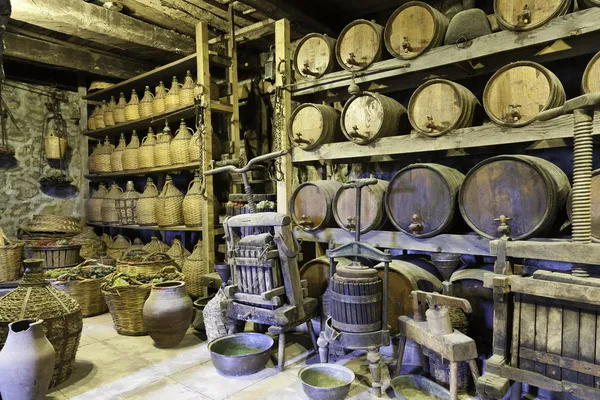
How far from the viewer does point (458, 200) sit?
107 inches

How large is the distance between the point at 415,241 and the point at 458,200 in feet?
1.42

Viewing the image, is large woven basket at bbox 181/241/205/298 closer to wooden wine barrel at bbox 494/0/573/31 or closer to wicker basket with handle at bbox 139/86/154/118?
wicker basket with handle at bbox 139/86/154/118

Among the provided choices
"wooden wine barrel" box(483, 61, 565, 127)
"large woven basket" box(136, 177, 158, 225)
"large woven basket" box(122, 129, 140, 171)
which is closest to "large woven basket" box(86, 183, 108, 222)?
"large woven basket" box(122, 129, 140, 171)

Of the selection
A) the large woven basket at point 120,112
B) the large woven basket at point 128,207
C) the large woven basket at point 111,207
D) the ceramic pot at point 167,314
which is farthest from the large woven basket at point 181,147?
the ceramic pot at point 167,314

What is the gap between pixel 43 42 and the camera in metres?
5.39

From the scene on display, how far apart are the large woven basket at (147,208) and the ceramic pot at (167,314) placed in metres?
2.01

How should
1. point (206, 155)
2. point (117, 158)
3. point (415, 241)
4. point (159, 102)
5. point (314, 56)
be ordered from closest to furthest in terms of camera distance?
point (415, 241) < point (314, 56) < point (206, 155) < point (159, 102) < point (117, 158)

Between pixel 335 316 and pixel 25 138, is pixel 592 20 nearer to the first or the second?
pixel 335 316

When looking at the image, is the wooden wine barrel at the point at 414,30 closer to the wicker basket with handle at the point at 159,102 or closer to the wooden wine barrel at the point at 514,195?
the wooden wine barrel at the point at 514,195

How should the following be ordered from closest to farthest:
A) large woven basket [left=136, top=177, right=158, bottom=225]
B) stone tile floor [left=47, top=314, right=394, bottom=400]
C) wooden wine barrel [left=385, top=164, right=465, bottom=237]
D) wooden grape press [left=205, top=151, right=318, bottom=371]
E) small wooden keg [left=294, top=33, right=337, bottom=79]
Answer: stone tile floor [left=47, top=314, right=394, bottom=400] < wooden wine barrel [left=385, top=164, right=465, bottom=237] < wooden grape press [left=205, top=151, right=318, bottom=371] < small wooden keg [left=294, top=33, right=337, bottom=79] < large woven basket [left=136, top=177, right=158, bottom=225]

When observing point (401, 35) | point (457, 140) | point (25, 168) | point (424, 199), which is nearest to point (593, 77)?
point (457, 140)

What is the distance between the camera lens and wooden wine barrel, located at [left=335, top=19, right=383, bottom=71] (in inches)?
129

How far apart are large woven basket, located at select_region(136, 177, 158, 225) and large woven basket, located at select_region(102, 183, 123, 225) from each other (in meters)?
0.58

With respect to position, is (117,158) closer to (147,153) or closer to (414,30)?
(147,153)
